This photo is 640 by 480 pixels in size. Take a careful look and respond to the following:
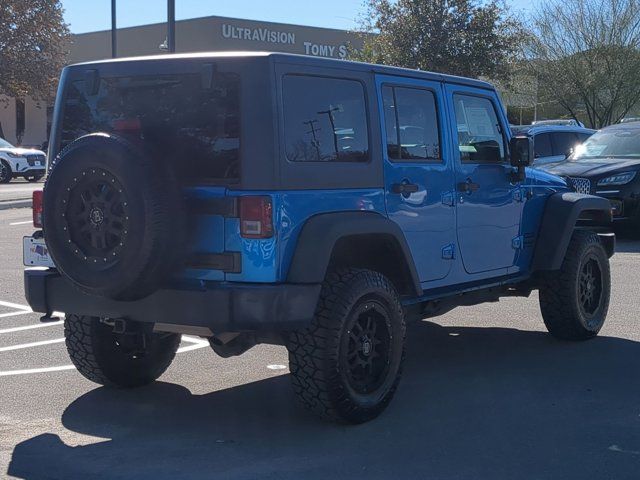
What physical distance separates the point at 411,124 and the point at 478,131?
3.03 ft

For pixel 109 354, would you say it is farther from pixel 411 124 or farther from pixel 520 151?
pixel 520 151

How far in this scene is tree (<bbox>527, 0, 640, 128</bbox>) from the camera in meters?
31.5

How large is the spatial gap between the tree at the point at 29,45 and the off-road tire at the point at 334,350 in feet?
99.7

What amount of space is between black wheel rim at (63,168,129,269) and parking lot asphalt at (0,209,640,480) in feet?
3.41

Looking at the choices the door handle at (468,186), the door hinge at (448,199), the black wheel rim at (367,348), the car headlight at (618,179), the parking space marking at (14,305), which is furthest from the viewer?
the car headlight at (618,179)

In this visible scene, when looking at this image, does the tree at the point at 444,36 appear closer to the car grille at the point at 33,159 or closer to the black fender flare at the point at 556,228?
the car grille at the point at 33,159

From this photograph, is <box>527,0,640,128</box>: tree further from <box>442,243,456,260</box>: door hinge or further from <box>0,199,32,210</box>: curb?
<box>442,243,456,260</box>: door hinge

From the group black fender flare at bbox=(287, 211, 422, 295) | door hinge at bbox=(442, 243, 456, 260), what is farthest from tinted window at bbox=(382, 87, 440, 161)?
black fender flare at bbox=(287, 211, 422, 295)

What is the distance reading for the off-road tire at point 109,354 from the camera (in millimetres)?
5879

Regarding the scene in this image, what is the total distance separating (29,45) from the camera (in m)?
34.2

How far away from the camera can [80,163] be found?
4.91 metres

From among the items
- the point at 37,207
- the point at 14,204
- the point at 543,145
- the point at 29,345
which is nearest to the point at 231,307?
the point at 37,207

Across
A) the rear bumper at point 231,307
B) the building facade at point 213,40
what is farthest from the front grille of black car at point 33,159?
the rear bumper at point 231,307

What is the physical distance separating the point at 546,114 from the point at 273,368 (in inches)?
1544
